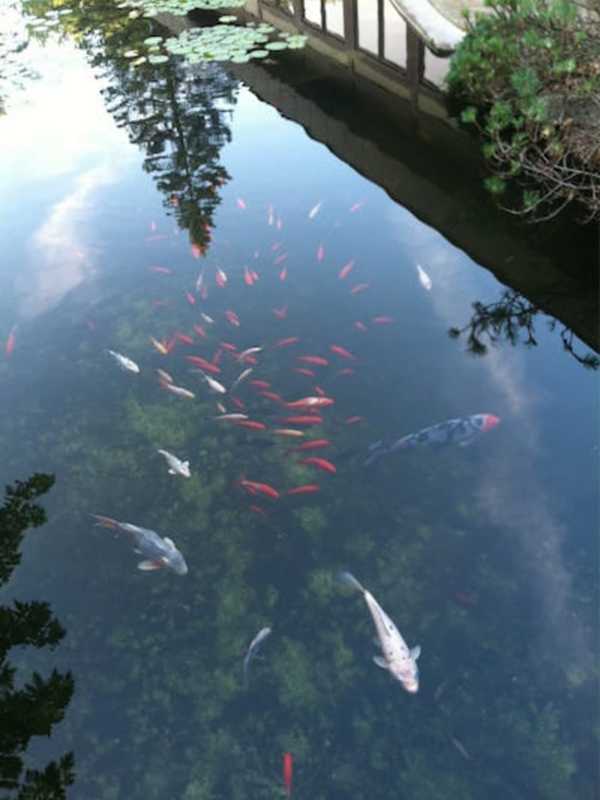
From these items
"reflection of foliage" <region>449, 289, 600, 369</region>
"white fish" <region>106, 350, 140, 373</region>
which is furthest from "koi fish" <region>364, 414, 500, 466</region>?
"white fish" <region>106, 350, 140, 373</region>

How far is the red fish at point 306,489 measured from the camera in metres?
4.97

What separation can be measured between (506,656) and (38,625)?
314 cm

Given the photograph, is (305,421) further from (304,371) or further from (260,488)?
(260,488)

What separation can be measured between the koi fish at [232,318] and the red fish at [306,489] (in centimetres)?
228

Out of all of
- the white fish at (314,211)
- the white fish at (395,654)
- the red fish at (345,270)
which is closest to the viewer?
the white fish at (395,654)

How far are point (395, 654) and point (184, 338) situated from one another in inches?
152

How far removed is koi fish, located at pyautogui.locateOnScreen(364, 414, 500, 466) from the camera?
5.19 meters

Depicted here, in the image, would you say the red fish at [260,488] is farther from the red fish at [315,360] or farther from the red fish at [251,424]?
the red fish at [315,360]

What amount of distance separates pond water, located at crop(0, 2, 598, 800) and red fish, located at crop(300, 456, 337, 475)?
0.05 meters

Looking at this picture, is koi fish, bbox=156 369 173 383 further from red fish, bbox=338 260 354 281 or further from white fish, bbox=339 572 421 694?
white fish, bbox=339 572 421 694

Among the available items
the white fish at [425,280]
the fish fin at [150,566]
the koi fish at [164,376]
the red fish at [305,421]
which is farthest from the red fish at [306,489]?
the white fish at [425,280]

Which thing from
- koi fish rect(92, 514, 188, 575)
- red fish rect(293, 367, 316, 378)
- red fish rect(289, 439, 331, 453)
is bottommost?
koi fish rect(92, 514, 188, 575)

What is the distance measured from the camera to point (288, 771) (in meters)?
3.61

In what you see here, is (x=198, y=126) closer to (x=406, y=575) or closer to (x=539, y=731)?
(x=406, y=575)
